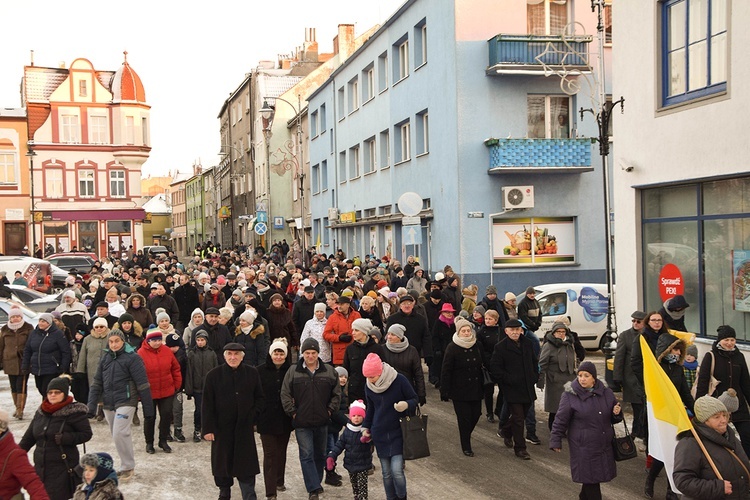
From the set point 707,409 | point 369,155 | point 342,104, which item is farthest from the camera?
point 342,104

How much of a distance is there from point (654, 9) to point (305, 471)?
9734 millimetres

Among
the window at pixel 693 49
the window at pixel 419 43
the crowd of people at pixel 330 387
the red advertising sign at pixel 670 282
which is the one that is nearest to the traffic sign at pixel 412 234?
the crowd of people at pixel 330 387

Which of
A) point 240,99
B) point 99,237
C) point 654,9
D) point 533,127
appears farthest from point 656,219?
point 240,99

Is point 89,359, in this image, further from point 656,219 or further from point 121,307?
point 656,219

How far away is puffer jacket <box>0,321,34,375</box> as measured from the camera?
43.2ft

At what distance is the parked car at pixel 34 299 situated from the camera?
23.9 metres

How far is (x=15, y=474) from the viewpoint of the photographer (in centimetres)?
630

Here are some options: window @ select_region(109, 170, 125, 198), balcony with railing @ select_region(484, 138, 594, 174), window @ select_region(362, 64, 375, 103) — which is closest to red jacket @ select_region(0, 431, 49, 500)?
balcony with railing @ select_region(484, 138, 594, 174)

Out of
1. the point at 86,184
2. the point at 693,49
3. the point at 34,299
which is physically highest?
the point at 86,184

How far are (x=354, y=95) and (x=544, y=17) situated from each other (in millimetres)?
14466

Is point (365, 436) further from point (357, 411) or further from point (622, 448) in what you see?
point (622, 448)

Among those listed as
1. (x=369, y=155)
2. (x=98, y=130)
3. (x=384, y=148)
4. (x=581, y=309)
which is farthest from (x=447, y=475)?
(x=98, y=130)

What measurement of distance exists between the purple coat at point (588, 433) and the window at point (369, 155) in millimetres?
28214

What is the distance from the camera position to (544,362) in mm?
10812
